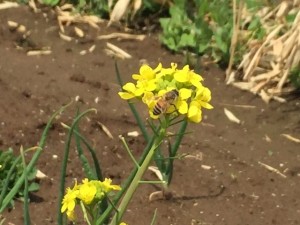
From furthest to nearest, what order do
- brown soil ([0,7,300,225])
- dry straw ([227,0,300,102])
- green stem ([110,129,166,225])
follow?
dry straw ([227,0,300,102]), brown soil ([0,7,300,225]), green stem ([110,129,166,225])

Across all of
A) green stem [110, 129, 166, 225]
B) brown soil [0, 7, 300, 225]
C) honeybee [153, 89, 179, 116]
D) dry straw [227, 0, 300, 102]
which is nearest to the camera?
honeybee [153, 89, 179, 116]

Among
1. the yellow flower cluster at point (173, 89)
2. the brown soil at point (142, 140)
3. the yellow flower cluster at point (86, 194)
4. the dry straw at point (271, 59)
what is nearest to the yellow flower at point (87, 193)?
the yellow flower cluster at point (86, 194)

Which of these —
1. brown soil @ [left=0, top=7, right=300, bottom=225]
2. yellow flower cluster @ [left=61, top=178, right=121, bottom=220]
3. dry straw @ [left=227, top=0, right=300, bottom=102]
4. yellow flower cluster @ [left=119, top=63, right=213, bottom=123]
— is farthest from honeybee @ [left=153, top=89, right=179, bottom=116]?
dry straw @ [left=227, top=0, right=300, bottom=102]

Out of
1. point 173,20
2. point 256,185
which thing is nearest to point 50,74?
point 173,20

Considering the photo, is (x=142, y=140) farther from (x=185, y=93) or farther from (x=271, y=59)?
(x=185, y=93)

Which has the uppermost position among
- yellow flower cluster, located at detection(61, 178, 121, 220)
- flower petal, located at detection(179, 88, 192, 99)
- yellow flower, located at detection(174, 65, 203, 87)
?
yellow flower, located at detection(174, 65, 203, 87)

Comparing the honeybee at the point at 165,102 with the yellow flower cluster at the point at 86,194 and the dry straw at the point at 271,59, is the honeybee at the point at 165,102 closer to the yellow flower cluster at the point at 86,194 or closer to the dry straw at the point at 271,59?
the yellow flower cluster at the point at 86,194

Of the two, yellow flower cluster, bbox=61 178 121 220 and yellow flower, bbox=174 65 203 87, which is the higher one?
yellow flower, bbox=174 65 203 87

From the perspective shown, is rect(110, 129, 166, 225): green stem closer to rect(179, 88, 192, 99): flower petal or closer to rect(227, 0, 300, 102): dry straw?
rect(179, 88, 192, 99): flower petal
